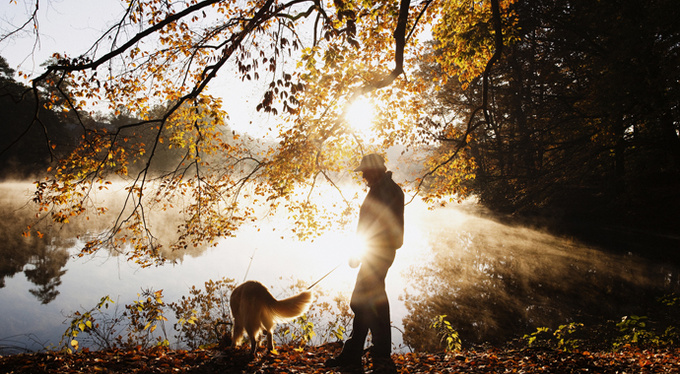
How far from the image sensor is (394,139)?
9867mm

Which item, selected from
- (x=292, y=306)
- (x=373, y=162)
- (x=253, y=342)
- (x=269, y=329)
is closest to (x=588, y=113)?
(x=373, y=162)

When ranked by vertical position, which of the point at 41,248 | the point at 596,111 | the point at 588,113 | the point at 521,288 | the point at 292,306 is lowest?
the point at 521,288

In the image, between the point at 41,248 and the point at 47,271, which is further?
the point at 41,248

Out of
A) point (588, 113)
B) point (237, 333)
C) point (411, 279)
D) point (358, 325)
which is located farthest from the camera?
point (588, 113)

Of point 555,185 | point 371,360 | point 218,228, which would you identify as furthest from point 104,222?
point 555,185

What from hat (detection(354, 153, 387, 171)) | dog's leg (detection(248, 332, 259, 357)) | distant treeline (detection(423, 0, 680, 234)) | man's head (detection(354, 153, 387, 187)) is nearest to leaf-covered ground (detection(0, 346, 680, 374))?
dog's leg (detection(248, 332, 259, 357))

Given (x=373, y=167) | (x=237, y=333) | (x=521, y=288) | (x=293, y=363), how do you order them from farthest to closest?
(x=521, y=288)
(x=237, y=333)
(x=293, y=363)
(x=373, y=167)

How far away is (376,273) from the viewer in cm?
425

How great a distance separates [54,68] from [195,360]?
16.9 feet

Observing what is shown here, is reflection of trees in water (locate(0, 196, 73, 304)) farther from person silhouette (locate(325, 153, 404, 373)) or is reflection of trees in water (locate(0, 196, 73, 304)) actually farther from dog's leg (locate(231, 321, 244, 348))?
person silhouette (locate(325, 153, 404, 373))

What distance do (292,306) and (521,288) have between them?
10.5m

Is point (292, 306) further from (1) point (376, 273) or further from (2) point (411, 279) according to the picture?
(2) point (411, 279)

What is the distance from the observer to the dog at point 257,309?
4.95m

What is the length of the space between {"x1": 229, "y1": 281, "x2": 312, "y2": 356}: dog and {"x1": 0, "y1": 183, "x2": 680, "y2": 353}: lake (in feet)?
11.9
